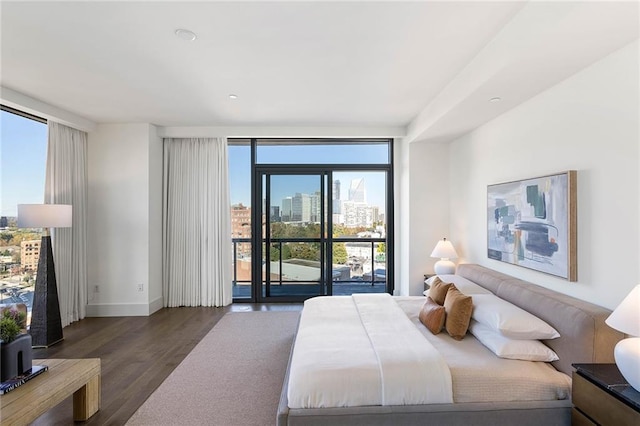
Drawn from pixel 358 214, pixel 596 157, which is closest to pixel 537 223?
pixel 596 157

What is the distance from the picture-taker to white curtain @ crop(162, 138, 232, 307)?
4805 mm

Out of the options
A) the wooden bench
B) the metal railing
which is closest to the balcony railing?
the metal railing

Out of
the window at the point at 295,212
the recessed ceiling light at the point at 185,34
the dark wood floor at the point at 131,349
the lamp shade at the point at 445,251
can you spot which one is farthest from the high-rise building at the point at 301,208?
the recessed ceiling light at the point at 185,34

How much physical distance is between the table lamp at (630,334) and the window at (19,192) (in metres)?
5.20

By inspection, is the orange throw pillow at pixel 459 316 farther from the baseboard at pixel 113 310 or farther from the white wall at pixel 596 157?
the baseboard at pixel 113 310

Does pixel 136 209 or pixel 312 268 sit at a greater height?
pixel 136 209

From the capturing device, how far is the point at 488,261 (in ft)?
11.4

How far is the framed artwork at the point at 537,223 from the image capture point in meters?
2.23

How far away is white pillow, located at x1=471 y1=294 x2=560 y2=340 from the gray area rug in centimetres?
167

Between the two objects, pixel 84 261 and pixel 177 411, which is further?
pixel 84 261

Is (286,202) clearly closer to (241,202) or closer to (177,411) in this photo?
(241,202)

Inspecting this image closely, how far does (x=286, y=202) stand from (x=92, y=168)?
2.76 metres

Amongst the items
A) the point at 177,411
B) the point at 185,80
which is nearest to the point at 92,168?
the point at 185,80

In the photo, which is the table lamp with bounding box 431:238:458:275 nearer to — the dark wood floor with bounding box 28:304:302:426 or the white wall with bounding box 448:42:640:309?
the white wall with bounding box 448:42:640:309
